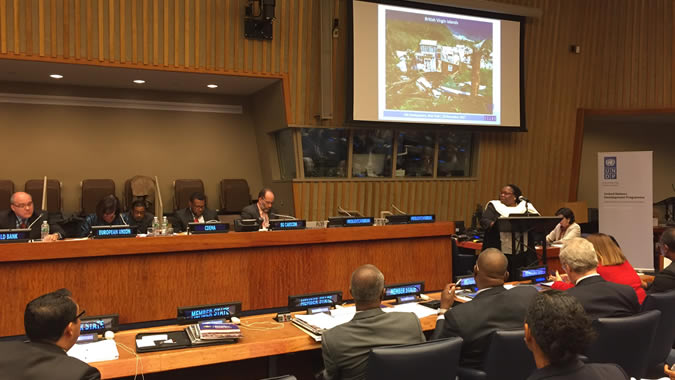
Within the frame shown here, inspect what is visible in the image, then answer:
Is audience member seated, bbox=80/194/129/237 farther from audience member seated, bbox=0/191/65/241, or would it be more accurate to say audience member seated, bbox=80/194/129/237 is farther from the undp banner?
the undp banner

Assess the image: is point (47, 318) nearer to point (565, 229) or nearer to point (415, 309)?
point (415, 309)

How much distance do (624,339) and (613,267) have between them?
103 centimetres

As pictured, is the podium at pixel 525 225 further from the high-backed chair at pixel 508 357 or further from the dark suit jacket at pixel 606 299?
the high-backed chair at pixel 508 357

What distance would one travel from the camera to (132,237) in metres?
4.47

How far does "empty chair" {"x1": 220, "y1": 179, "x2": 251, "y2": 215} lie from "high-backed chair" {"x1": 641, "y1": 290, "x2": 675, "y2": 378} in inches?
266

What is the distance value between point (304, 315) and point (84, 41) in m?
5.13

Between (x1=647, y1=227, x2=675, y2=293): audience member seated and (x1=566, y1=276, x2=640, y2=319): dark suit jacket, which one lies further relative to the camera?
(x1=647, y1=227, x2=675, y2=293): audience member seated

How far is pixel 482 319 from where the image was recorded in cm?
260

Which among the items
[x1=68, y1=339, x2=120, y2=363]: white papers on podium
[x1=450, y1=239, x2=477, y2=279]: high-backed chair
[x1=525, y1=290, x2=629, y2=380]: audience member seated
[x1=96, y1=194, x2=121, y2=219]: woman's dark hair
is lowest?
[x1=450, y1=239, x2=477, y2=279]: high-backed chair

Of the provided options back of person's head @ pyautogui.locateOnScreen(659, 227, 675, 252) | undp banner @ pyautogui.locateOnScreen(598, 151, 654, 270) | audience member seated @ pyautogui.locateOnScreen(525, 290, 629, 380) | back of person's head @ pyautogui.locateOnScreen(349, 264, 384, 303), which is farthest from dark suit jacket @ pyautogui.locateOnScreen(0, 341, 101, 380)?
undp banner @ pyautogui.locateOnScreen(598, 151, 654, 270)

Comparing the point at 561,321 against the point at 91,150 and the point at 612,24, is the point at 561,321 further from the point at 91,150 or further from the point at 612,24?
the point at 612,24

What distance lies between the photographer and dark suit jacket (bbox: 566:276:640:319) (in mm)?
2879

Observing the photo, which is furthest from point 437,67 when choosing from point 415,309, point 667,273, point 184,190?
point 415,309

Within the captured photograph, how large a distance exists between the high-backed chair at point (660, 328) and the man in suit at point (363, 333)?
4.71 ft
